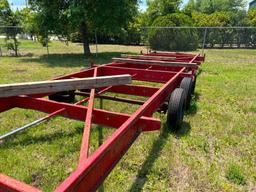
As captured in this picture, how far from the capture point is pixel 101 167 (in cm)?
180

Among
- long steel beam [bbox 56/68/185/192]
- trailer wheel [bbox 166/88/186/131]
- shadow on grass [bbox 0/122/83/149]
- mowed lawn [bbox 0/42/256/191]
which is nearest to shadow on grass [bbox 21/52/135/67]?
mowed lawn [bbox 0/42/256/191]

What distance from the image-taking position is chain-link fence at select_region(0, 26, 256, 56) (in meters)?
16.2

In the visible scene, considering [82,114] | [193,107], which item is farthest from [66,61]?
[82,114]

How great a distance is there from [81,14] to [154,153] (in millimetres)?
10892

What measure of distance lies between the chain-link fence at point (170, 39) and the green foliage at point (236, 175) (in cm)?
1256

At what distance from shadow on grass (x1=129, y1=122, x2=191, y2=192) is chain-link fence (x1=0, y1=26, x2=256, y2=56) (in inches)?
450

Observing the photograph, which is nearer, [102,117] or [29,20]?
[102,117]

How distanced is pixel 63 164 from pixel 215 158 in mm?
2019

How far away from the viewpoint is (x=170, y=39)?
20.4m

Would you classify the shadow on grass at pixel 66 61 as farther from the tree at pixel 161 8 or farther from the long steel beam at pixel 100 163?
the tree at pixel 161 8

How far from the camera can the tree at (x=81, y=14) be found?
42.0ft

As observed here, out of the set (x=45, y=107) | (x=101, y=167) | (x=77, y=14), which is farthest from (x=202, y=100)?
(x=77, y=14)

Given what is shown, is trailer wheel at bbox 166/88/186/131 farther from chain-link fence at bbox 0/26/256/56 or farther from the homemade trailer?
chain-link fence at bbox 0/26/256/56

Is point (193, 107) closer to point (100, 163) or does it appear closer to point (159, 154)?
point (159, 154)
